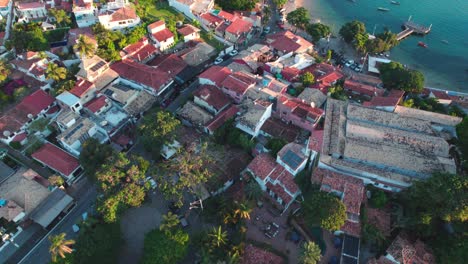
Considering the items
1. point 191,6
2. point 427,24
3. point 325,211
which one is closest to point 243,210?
point 325,211

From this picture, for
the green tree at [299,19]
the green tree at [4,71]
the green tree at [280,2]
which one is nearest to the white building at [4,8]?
the green tree at [4,71]

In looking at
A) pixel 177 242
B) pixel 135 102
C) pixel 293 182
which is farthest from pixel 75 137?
pixel 293 182

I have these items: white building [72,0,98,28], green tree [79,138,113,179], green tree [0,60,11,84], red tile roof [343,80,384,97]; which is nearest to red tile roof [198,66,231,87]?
green tree [79,138,113,179]

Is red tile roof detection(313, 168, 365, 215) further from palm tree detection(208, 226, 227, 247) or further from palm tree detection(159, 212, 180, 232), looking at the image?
palm tree detection(159, 212, 180, 232)

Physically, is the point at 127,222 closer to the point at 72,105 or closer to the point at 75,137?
the point at 75,137

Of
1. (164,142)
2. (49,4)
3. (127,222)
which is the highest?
(49,4)
